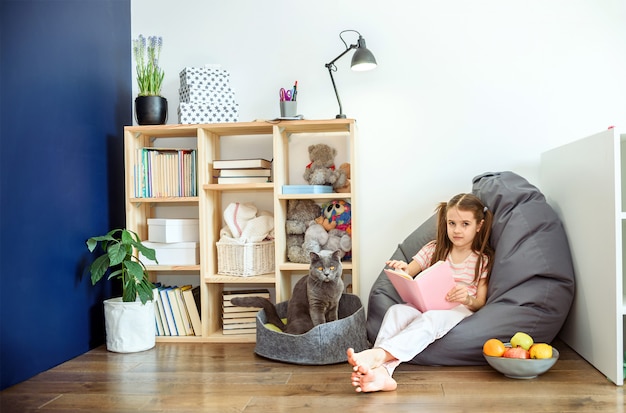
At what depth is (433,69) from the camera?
121 inches

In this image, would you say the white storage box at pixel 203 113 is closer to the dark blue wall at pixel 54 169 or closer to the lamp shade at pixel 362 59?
the dark blue wall at pixel 54 169

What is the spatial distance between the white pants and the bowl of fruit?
0.69 feet

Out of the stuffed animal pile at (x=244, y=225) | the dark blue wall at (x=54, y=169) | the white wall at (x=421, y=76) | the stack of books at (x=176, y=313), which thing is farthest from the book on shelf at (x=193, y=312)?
the white wall at (x=421, y=76)

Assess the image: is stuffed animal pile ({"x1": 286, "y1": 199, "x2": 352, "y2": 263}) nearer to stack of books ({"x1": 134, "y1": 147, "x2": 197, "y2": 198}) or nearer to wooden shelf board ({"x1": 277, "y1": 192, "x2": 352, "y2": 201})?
wooden shelf board ({"x1": 277, "y1": 192, "x2": 352, "y2": 201})

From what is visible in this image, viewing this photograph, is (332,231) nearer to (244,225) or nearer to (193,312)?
(244,225)

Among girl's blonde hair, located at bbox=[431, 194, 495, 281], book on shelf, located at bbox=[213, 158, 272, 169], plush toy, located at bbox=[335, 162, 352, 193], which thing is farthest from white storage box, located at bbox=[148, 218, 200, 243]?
girl's blonde hair, located at bbox=[431, 194, 495, 281]

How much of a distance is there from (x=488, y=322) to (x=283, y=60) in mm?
1827

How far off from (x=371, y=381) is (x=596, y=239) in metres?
1.04

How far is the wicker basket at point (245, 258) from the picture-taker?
2.89 m

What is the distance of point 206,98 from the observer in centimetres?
298

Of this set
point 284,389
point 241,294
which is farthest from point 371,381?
point 241,294

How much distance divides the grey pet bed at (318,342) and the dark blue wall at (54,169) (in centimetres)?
93

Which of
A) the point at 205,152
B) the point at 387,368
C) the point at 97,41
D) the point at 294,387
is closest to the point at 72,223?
the point at 205,152

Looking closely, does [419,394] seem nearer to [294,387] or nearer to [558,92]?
[294,387]
